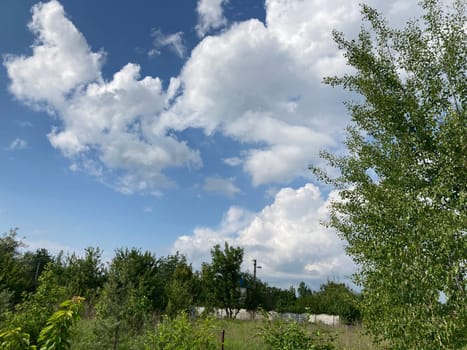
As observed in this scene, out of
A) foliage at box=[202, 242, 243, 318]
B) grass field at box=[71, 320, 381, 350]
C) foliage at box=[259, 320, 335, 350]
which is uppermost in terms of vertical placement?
foliage at box=[202, 242, 243, 318]

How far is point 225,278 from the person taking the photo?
2545cm

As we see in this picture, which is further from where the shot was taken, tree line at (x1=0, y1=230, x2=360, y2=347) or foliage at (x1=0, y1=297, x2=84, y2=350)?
tree line at (x1=0, y1=230, x2=360, y2=347)

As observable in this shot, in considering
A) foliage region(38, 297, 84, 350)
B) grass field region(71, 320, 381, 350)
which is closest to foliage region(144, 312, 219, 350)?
grass field region(71, 320, 381, 350)

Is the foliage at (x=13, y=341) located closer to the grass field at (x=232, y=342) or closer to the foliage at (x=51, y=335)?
the foliage at (x=51, y=335)

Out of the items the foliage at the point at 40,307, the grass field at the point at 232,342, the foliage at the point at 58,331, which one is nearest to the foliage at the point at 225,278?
the grass field at the point at 232,342

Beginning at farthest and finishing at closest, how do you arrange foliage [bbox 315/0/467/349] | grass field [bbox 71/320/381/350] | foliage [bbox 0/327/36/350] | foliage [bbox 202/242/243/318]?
1. foliage [bbox 202/242/243/318]
2. grass field [bbox 71/320/381/350]
3. foliage [bbox 315/0/467/349]
4. foliage [bbox 0/327/36/350]

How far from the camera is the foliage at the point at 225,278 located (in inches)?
992

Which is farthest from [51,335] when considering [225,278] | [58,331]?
[225,278]

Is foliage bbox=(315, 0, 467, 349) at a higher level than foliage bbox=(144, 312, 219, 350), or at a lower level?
higher

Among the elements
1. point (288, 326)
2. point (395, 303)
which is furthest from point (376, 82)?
point (288, 326)

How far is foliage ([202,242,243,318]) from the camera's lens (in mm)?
25188

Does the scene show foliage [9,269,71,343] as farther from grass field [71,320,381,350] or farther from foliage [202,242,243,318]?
foliage [202,242,243,318]

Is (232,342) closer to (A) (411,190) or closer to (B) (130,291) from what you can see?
(B) (130,291)

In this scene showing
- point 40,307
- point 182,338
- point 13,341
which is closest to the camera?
point 13,341
